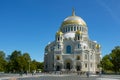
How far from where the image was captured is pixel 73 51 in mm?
101500

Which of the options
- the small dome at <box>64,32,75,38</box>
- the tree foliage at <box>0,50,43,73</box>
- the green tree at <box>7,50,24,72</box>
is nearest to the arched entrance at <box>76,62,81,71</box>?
the small dome at <box>64,32,75,38</box>

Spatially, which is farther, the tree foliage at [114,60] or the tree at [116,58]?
the tree foliage at [114,60]

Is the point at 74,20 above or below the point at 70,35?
above

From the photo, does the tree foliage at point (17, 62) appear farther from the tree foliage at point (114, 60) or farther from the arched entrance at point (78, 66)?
the tree foliage at point (114, 60)

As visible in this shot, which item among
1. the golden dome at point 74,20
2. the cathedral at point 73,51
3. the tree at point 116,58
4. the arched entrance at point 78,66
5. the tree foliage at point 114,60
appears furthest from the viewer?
the golden dome at point 74,20

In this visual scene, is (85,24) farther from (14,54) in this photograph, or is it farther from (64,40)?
(14,54)

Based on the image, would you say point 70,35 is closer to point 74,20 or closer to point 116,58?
point 74,20

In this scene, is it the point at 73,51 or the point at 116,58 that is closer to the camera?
the point at 116,58

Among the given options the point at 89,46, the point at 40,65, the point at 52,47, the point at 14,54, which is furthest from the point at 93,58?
the point at 40,65

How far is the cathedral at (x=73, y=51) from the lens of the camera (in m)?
99.3

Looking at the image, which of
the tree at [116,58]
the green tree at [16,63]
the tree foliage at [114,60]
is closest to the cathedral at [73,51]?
the tree foliage at [114,60]

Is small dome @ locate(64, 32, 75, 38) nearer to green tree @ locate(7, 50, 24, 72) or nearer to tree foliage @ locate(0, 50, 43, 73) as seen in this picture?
tree foliage @ locate(0, 50, 43, 73)

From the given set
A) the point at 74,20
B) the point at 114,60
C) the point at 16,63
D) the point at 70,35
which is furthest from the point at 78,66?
the point at 16,63

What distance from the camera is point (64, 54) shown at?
101 m
